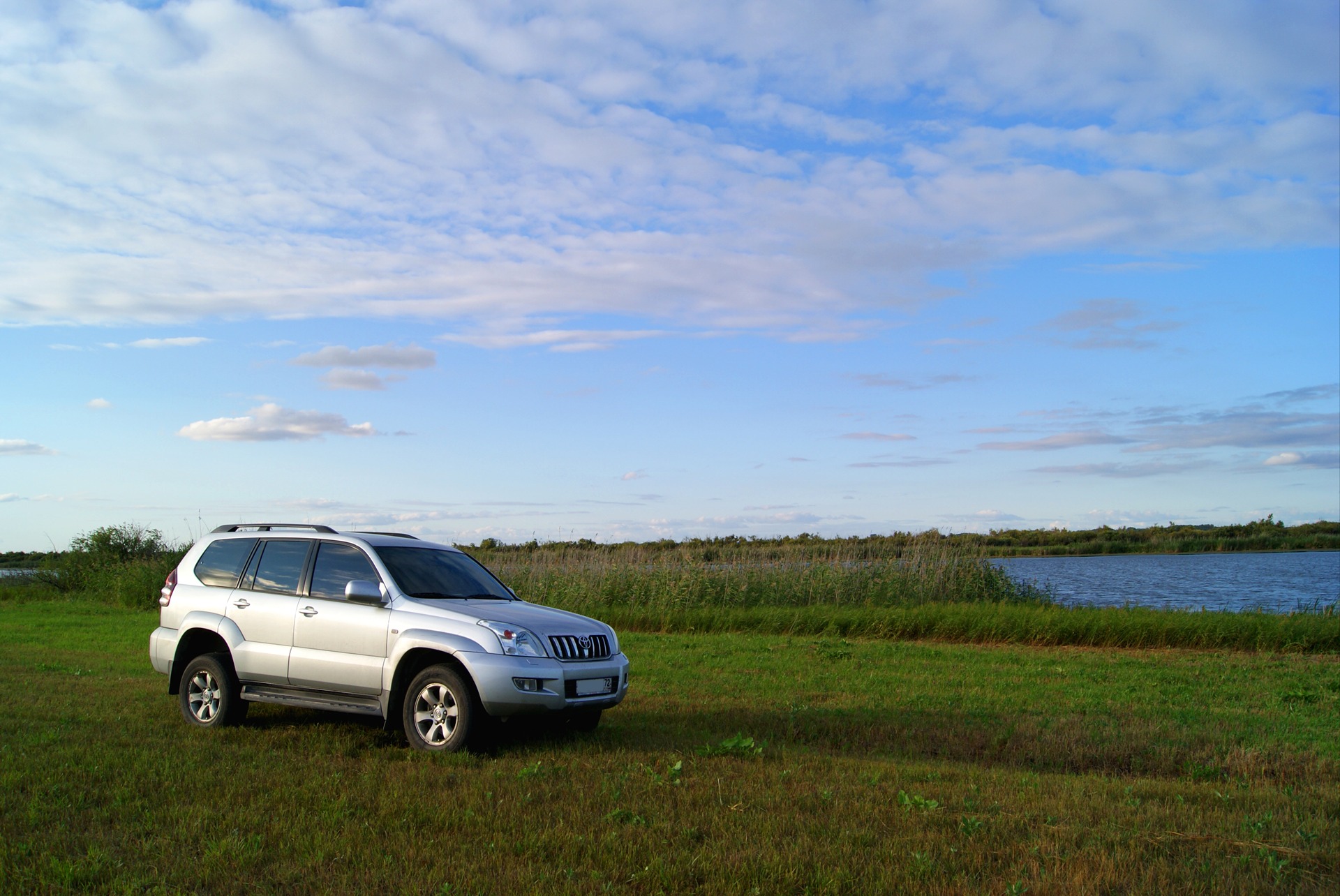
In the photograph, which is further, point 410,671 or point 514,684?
point 410,671

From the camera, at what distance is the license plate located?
8177 mm

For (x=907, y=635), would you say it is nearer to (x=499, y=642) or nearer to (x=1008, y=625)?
(x=1008, y=625)

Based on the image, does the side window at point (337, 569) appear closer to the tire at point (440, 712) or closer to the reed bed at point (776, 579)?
the tire at point (440, 712)

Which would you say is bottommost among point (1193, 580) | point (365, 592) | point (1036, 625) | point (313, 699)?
point (313, 699)

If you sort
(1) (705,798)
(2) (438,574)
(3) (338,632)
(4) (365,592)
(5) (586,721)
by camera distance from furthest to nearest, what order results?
(2) (438,574), (5) (586,721), (3) (338,632), (4) (365,592), (1) (705,798)

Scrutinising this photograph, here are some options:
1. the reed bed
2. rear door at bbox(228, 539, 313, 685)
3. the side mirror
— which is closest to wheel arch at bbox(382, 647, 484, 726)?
the side mirror

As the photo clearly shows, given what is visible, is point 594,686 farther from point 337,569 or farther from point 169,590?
point 169,590

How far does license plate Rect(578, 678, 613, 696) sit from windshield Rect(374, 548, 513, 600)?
1.56 meters

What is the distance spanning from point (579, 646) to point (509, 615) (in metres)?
0.69

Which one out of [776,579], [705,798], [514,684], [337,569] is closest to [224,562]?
[337,569]

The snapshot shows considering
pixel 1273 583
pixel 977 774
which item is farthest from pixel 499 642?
pixel 1273 583

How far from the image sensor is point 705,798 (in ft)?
20.7

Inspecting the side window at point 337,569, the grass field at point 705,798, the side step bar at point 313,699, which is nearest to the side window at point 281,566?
the side window at point 337,569

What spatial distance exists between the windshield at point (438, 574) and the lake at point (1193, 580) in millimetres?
17502
